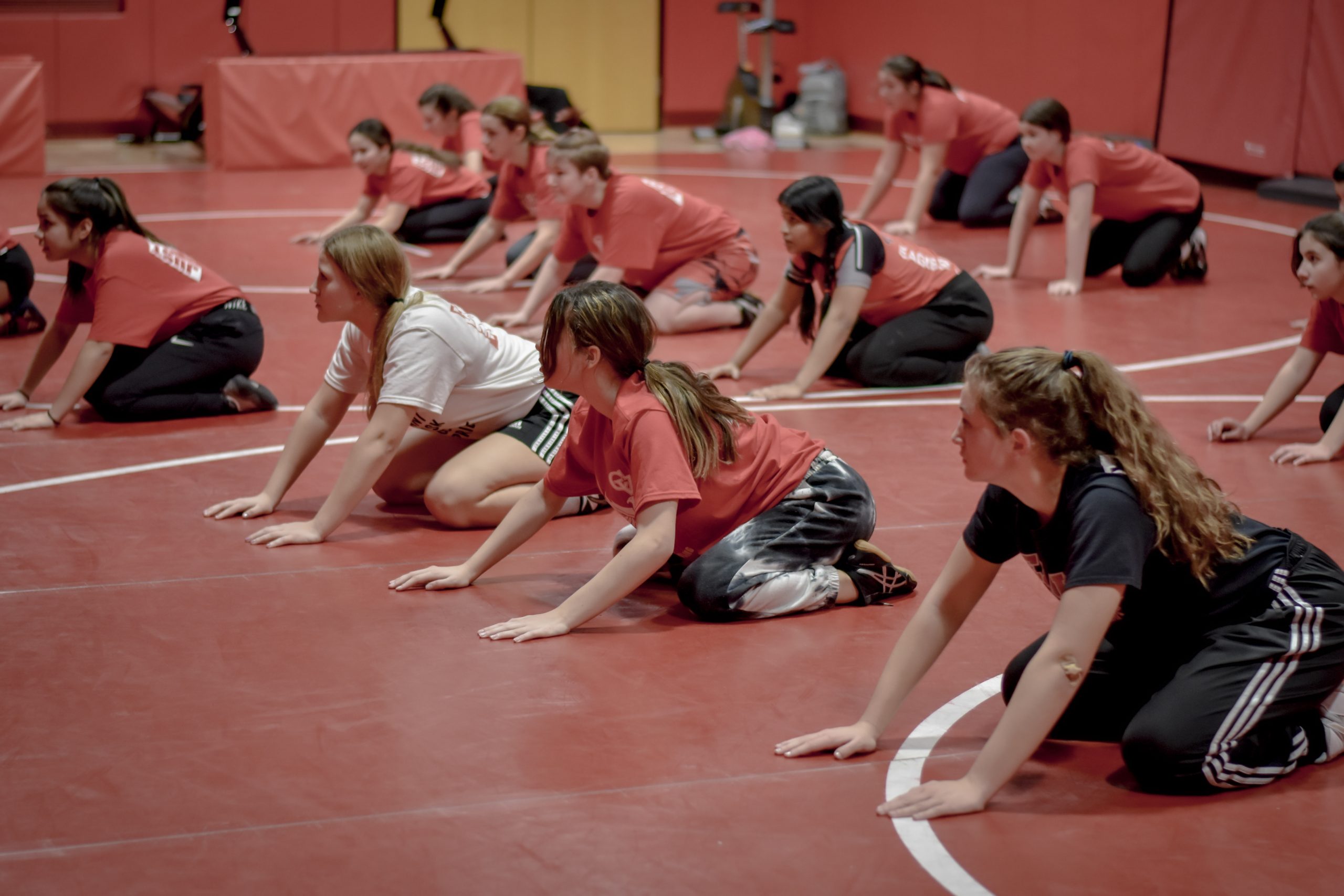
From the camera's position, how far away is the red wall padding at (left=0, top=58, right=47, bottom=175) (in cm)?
1141

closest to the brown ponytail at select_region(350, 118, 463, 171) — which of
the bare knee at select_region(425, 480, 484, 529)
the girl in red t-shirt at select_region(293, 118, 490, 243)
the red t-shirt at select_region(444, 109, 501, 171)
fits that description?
the girl in red t-shirt at select_region(293, 118, 490, 243)

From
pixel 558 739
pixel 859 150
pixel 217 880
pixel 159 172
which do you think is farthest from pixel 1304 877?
pixel 859 150

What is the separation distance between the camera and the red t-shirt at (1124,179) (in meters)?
8.27

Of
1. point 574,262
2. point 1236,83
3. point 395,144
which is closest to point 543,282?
point 574,262

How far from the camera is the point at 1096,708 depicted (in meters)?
3.14

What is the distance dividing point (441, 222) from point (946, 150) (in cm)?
352

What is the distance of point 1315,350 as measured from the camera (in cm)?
533

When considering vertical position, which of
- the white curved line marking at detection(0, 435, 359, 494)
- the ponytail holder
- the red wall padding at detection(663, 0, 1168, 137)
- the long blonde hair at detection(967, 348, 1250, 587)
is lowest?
the white curved line marking at detection(0, 435, 359, 494)

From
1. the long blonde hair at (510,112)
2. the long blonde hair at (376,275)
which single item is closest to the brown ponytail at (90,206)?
the long blonde hair at (376,275)

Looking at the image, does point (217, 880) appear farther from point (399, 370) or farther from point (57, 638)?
point (399, 370)

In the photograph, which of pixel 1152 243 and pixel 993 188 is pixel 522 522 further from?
pixel 993 188

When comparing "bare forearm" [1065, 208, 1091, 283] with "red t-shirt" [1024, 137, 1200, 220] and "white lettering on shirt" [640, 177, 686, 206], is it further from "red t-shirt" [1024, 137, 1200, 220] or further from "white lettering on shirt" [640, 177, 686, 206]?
"white lettering on shirt" [640, 177, 686, 206]

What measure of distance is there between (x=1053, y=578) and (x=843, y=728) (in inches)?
20.7

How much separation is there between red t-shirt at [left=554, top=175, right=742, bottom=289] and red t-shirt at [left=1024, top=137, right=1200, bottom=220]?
2.02 m
